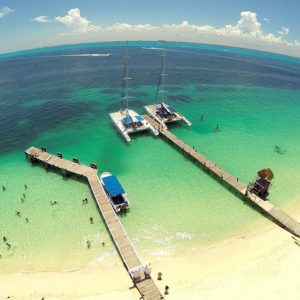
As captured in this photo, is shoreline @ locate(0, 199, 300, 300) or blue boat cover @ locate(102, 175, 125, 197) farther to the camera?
blue boat cover @ locate(102, 175, 125, 197)

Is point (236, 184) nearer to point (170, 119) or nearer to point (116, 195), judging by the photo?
point (116, 195)

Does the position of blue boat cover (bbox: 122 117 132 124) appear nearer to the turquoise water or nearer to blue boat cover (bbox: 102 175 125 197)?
the turquoise water

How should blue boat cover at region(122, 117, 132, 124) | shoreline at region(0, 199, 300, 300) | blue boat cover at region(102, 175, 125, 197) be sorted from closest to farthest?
shoreline at region(0, 199, 300, 300) < blue boat cover at region(102, 175, 125, 197) < blue boat cover at region(122, 117, 132, 124)

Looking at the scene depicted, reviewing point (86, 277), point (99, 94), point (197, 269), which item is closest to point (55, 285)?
point (86, 277)

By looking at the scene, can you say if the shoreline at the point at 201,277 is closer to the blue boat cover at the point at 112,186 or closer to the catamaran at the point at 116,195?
the catamaran at the point at 116,195

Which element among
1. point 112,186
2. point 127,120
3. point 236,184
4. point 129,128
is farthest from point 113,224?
point 127,120

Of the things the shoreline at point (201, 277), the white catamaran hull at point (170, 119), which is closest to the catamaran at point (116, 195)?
the shoreline at point (201, 277)

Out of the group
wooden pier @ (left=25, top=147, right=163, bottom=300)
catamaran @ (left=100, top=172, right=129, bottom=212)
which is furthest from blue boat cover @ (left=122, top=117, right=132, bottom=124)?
catamaran @ (left=100, top=172, right=129, bottom=212)
